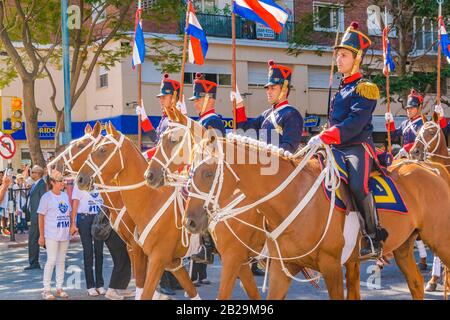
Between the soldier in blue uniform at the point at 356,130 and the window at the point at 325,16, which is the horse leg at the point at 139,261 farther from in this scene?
the window at the point at 325,16

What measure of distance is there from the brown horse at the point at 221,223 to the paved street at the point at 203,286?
252 cm

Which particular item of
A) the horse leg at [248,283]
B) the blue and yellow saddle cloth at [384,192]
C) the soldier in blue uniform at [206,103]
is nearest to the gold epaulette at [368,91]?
the blue and yellow saddle cloth at [384,192]

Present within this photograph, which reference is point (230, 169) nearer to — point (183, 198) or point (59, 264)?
point (183, 198)

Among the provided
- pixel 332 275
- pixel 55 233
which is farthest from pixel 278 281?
pixel 55 233

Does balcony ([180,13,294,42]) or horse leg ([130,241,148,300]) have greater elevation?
balcony ([180,13,294,42])

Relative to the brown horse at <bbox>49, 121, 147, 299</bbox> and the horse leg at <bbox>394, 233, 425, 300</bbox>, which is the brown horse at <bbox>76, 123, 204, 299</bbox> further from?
the horse leg at <bbox>394, 233, 425, 300</bbox>

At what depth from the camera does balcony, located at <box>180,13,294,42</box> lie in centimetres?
3158

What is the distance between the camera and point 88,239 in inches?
445

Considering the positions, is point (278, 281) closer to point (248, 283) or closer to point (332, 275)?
point (332, 275)

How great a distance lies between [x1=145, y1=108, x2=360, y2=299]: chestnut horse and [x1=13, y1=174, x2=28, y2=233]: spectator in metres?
14.0

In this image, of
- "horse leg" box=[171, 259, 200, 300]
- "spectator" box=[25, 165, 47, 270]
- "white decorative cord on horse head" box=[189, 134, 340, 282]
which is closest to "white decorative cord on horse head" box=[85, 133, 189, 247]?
"horse leg" box=[171, 259, 200, 300]

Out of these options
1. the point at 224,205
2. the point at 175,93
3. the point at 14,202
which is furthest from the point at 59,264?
the point at 14,202

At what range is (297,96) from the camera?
→ 33.3 m
